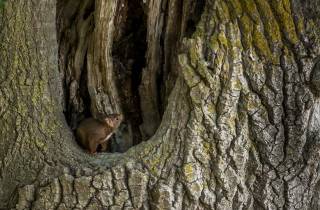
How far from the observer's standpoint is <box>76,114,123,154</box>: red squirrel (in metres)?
3.36

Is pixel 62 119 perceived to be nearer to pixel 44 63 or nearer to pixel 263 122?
pixel 44 63

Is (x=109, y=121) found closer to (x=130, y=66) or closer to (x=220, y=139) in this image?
(x=130, y=66)

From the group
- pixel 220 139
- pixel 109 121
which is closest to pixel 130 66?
pixel 109 121

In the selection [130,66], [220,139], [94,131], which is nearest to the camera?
[220,139]

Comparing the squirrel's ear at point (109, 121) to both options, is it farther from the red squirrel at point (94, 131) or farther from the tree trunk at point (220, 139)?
the tree trunk at point (220, 139)

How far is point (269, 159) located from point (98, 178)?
0.88 meters

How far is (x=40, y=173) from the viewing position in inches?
121

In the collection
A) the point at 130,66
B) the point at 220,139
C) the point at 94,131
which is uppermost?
the point at 130,66

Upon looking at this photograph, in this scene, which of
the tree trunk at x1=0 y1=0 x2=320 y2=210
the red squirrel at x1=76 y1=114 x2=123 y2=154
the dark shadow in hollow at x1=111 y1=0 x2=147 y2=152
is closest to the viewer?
the tree trunk at x1=0 y1=0 x2=320 y2=210

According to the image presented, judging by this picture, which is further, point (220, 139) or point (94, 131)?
point (94, 131)

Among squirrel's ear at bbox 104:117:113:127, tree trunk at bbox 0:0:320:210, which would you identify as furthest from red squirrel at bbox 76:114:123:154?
tree trunk at bbox 0:0:320:210

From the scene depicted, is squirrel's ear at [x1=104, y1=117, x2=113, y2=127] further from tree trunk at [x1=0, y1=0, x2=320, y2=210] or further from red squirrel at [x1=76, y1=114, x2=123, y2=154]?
tree trunk at [x1=0, y1=0, x2=320, y2=210]

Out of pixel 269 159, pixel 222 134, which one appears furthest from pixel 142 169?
pixel 269 159

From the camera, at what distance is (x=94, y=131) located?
3.37m
